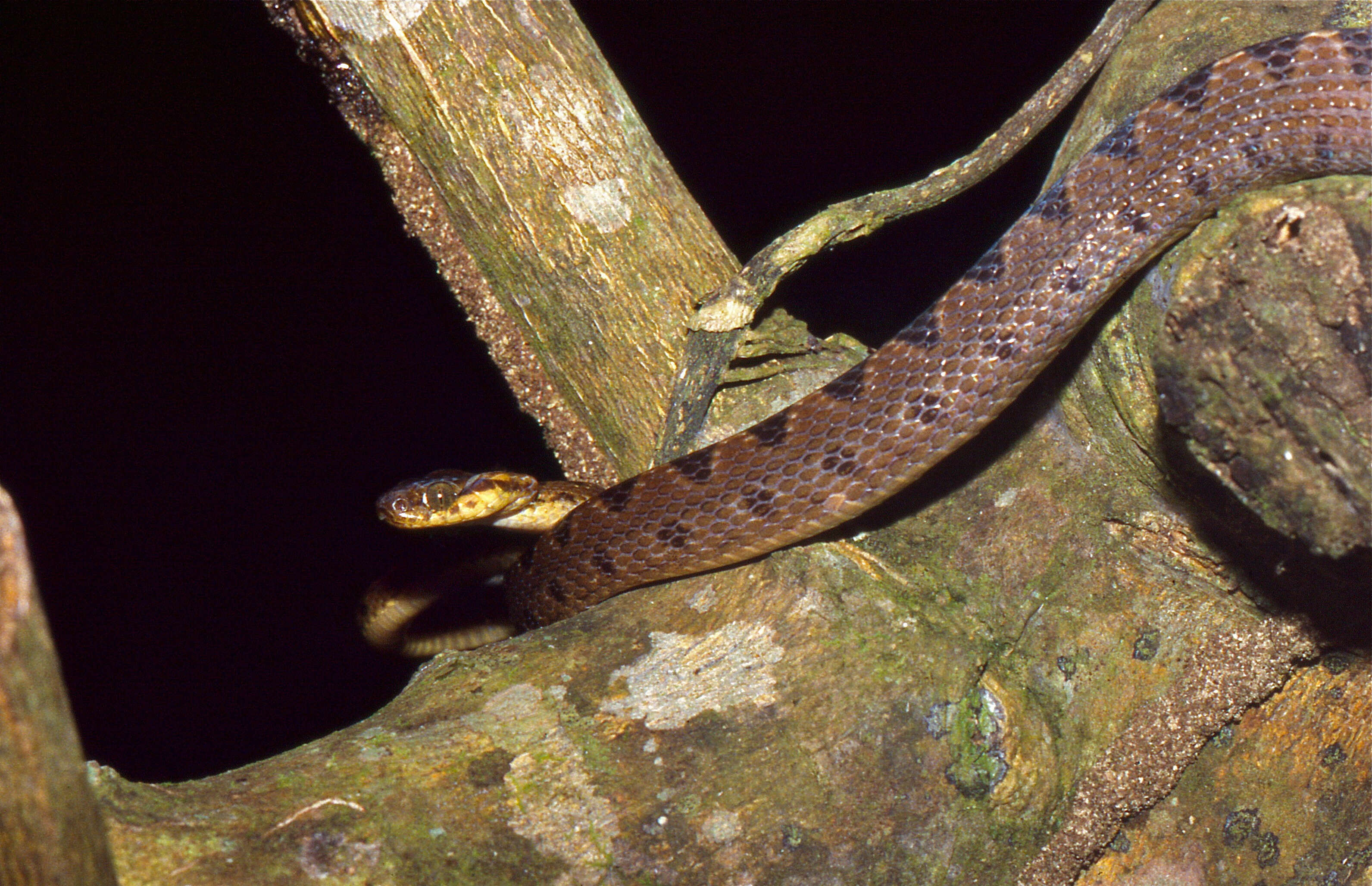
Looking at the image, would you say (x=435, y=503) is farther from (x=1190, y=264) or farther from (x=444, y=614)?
(x=1190, y=264)

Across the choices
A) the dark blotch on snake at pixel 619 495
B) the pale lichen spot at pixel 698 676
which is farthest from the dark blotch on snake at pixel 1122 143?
the dark blotch on snake at pixel 619 495

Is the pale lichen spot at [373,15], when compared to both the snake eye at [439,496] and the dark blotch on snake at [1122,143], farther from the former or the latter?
the dark blotch on snake at [1122,143]

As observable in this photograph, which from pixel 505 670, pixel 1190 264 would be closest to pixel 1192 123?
pixel 1190 264

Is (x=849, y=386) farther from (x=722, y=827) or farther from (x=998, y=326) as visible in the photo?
(x=722, y=827)

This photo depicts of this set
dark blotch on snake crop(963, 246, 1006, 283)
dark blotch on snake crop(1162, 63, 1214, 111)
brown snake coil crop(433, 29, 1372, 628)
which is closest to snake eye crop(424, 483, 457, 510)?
brown snake coil crop(433, 29, 1372, 628)

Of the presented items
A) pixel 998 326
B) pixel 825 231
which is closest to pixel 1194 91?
pixel 998 326

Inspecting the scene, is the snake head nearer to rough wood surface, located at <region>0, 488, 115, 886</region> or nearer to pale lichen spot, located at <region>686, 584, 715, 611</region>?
pale lichen spot, located at <region>686, 584, 715, 611</region>
